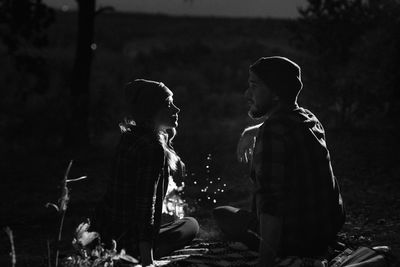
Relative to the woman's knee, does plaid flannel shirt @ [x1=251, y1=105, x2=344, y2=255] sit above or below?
above

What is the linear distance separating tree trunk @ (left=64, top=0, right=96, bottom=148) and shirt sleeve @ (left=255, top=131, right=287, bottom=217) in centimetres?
884

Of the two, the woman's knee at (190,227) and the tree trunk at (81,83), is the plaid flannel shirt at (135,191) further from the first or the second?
the tree trunk at (81,83)

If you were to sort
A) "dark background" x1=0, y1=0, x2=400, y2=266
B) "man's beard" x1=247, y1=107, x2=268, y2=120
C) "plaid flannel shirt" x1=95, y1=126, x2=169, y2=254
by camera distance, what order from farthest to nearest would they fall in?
"dark background" x1=0, y1=0, x2=400, y2=266 → "plaid flannel shirt" x1=95, y1=126, x2=169, y2=254 → "man's beard" x1=247, y1=107, x2=268, y2=120

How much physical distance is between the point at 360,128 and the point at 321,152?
799 cm

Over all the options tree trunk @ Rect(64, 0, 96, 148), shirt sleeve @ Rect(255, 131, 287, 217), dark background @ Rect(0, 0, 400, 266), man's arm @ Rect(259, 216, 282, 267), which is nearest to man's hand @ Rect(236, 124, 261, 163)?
shirt sleeve @ Rect(255, 131, 287, 217)

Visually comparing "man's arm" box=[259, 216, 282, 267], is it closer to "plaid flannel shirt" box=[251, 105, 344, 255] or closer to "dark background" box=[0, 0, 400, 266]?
"plaid flannel shirt" box=[251, 105, 344, 255]

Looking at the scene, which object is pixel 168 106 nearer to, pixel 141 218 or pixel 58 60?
pixel 141 218

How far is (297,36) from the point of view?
1232 centimetres

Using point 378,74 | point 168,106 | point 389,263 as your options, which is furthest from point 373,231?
point 378,74

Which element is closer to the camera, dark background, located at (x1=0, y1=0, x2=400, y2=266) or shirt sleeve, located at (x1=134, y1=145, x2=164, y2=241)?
shirt sleeve, located at (x1=134, y1=145, x2=164, y2=241)

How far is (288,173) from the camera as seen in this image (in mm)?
4262

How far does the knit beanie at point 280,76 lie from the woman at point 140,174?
83cm

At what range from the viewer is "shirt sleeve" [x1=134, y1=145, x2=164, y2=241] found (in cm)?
446

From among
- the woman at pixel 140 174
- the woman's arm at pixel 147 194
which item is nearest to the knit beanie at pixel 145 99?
the woman at pixel 140 174
